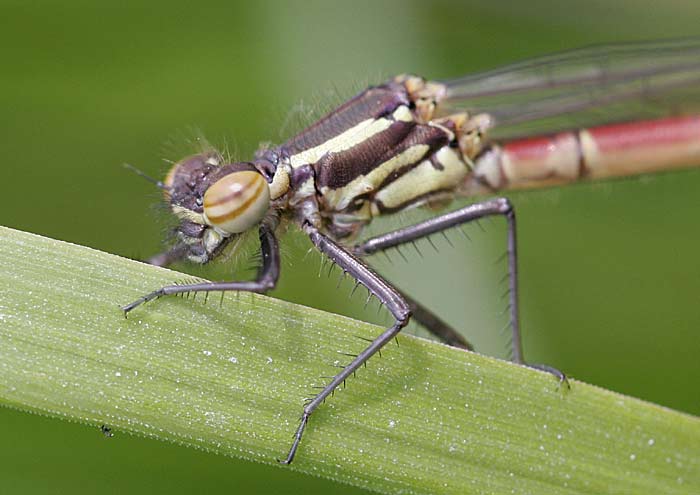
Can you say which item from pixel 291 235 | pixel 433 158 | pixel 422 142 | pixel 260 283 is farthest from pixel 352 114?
pixel 260 283

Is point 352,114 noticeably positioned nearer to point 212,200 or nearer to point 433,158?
point 433,158

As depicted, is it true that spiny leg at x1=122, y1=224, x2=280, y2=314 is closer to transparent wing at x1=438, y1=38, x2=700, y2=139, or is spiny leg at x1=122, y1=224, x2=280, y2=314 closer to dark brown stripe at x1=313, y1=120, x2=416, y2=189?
dark brown stripe at x1=313, y1=120, x2=416, y2=189

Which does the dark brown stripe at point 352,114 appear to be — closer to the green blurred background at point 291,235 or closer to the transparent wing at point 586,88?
the green blurred background at point 291,235

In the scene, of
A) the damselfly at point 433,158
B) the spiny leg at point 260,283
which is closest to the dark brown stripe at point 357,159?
the damselfly at point 433,158

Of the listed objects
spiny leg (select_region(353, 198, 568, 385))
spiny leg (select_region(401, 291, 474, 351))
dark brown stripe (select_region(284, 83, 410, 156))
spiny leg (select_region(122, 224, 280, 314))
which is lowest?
spiny leg (select_region(401, 291, 474, 351))

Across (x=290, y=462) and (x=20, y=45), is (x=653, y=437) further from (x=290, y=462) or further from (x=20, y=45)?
(x=20, y=45)

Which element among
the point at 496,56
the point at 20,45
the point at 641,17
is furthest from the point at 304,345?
the point at 641,17

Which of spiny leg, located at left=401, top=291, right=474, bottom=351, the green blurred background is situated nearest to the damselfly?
spiny leg, located at left=401, top=291, right=474, bottom=351
